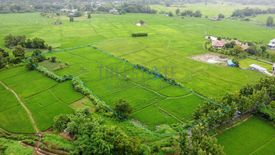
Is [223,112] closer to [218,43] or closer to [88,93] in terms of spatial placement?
[88,93]

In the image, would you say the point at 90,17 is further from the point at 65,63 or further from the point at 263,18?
the point at 263,18

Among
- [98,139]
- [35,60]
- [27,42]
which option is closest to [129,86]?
[98,139]

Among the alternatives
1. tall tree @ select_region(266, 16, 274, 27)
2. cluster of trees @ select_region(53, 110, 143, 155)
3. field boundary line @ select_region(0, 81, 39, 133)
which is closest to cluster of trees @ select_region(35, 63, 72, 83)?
field boundary line @ select_region(0, 81, 39, 133)

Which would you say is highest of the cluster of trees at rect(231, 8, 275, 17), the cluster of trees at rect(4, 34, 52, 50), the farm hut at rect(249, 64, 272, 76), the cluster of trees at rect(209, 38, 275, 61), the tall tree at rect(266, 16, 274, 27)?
the cluster of trees at rect(231, 8, 275, 17)

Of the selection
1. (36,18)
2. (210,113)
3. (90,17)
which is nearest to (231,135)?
(210,113)

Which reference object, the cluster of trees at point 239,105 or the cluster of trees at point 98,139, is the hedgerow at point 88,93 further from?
the cluster of trees at point 239,105

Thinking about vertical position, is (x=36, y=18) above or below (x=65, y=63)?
above

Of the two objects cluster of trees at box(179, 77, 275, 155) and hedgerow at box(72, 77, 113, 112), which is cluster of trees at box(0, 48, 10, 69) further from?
cluster of trees at box(179, 77, 275, 155)
